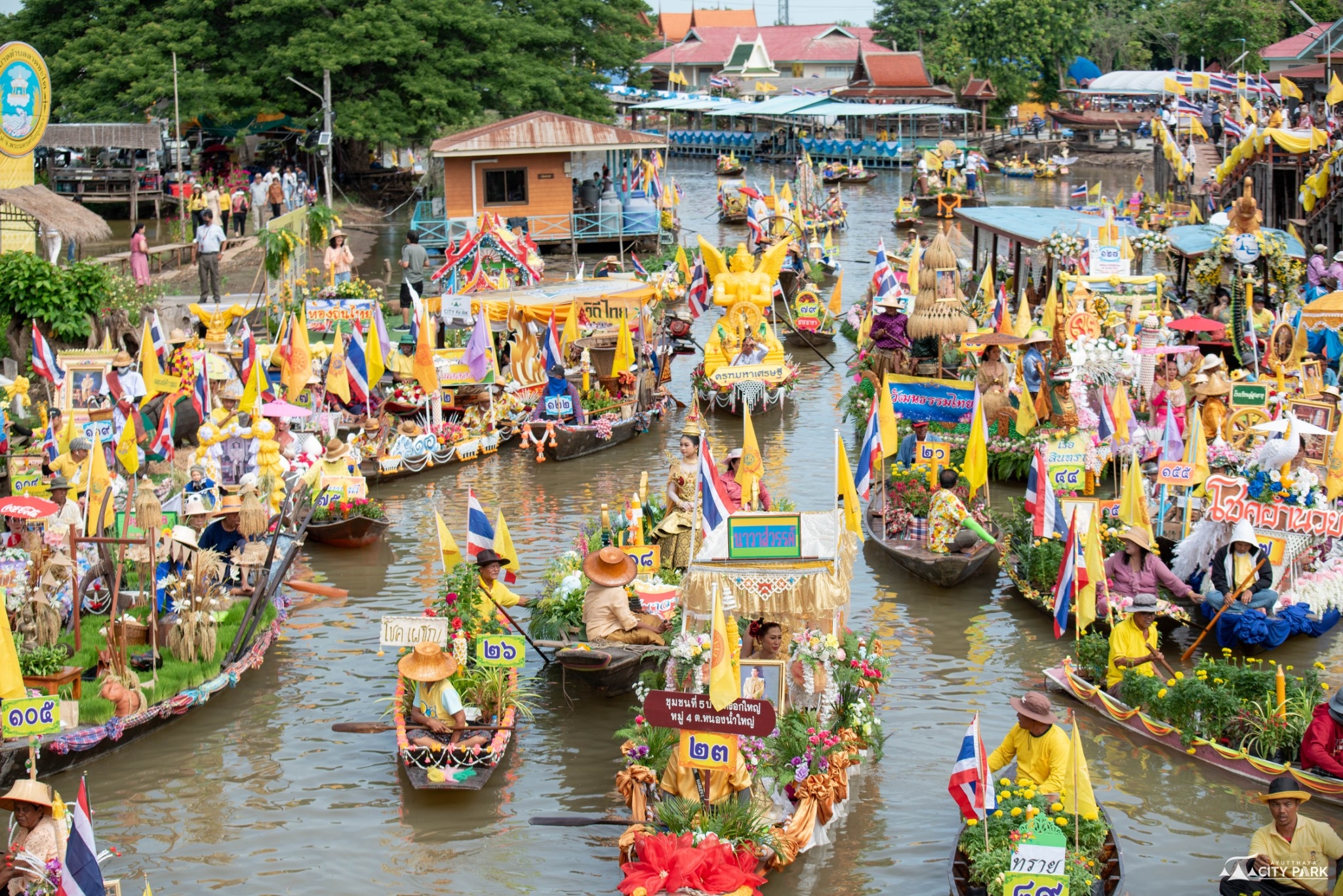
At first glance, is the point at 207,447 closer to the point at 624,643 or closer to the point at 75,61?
the point at 624,643

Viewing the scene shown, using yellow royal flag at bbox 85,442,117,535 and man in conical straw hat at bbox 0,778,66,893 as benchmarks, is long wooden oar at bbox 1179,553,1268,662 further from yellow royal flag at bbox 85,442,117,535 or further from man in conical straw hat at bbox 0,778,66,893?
yellow royal flag at bbox 85,442,117,535

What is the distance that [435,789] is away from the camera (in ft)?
Answer: 41.9

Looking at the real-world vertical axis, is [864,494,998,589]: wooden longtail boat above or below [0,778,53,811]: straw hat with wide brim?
below

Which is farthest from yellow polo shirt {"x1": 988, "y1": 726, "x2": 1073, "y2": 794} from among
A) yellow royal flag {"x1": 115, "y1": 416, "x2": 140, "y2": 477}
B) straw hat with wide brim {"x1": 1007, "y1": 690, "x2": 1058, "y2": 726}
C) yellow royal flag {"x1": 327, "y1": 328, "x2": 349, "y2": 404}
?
yellow royal flag {"x1": 327, "y1": 328, "x2": 349, "y2": 404}

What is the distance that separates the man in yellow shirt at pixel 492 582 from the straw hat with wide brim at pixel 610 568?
2.72ft

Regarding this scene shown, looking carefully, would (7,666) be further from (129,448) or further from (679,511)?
(129,448)

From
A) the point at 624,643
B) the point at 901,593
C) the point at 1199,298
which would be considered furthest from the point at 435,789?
the point at 1199,298

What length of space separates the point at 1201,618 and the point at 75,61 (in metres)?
35.3

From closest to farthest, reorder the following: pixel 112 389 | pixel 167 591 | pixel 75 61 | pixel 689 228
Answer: pixel 167 591 < pixel 112 389 < pixel 75 61 < pixel 689 228

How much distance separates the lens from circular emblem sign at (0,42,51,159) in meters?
24.1

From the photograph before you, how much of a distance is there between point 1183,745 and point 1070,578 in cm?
217

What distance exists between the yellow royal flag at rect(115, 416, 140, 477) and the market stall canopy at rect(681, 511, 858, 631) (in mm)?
8661

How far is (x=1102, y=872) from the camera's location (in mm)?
10312

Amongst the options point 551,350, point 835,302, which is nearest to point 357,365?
point 551,350
